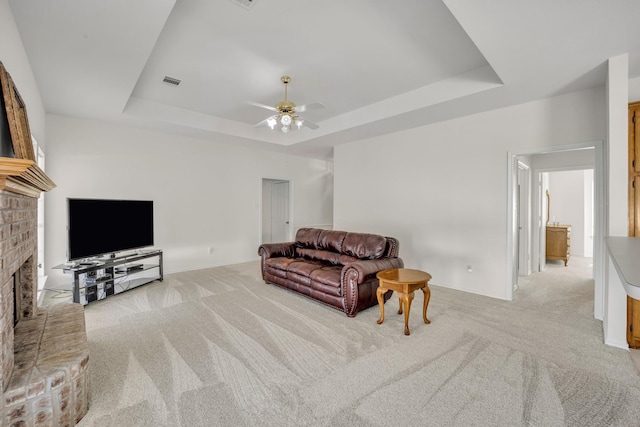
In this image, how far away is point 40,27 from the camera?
2.26 meters

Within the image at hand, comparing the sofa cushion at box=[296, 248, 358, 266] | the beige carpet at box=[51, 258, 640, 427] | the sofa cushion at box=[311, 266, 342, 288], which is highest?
the sofa cushion at box=[296, 248, 358, 266]

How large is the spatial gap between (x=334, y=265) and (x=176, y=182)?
138 inches

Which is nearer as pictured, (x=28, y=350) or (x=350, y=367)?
(x=28, y=350)

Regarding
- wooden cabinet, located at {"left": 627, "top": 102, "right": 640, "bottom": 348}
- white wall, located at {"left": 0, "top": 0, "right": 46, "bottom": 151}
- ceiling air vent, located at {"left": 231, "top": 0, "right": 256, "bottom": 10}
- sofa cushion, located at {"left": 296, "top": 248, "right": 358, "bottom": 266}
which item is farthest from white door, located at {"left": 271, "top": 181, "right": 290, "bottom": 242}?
wooden cabinet, located at {"left": 627, "top": 102, "right": 640, "bottom": 348}

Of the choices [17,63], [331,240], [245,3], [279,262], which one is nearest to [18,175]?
[17,63]

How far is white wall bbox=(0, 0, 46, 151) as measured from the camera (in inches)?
77.7

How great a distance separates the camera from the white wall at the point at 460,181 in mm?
3596

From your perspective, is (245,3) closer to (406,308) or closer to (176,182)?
(406,308)

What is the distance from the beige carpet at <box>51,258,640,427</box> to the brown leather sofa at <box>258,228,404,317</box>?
0.72ft

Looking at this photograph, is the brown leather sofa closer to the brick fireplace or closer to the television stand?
the television stand

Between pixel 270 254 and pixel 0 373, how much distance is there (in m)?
3.31

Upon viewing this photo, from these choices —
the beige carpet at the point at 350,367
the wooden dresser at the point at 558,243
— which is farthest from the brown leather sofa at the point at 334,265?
the wooden dresser at the point at 558,243

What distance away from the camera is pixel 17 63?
7.67ft

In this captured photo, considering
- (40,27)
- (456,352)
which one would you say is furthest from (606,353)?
(40,27)
